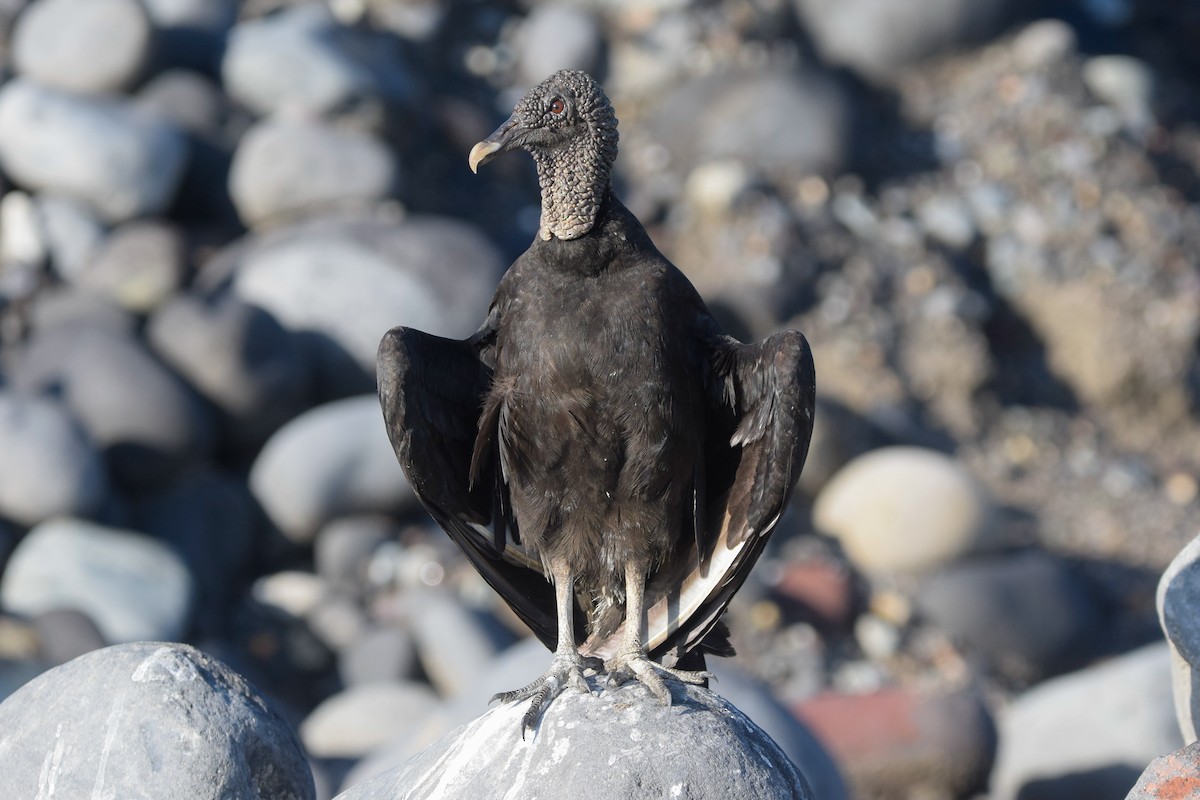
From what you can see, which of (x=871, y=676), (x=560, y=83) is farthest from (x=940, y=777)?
(x=560, y=83)

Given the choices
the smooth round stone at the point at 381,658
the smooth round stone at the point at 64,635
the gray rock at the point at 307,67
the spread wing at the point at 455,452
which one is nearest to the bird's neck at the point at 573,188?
the spread wing at the point at 455,452

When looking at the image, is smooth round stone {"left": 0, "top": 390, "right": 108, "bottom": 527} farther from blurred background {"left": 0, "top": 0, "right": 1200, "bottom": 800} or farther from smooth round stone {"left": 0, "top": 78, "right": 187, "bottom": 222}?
smooth round stone {"left": 0, "top": 78, "right": 187, "bottom": 222}

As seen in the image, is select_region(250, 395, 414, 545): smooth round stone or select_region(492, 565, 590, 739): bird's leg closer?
select_region(492, 565, 590, 739): bird's leg

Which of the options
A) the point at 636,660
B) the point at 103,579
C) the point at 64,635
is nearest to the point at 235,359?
the point at 103,579

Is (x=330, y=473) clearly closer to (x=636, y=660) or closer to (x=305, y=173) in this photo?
(x=305, y=173)

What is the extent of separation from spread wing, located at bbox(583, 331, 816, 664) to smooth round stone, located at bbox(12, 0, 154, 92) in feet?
33.5

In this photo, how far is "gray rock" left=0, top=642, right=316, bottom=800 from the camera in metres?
4.23

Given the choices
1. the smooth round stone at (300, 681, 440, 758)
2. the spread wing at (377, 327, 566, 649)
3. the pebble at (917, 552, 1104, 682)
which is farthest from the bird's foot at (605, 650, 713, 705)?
the pebble at (917, 552, 1104, 682)

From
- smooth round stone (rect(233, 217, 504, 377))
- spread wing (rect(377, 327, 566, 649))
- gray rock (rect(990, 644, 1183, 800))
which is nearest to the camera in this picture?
spread wing (rect(377, 327, 566, 649))

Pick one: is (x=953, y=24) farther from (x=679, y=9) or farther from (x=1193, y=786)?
(x=1193, y=786)

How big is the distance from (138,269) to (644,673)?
8.78 m

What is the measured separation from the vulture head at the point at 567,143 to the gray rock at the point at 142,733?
1814 millimetres

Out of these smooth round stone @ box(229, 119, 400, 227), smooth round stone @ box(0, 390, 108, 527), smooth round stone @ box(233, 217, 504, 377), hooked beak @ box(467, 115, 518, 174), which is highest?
hooked beak @ box(467, 115, 518, 174)

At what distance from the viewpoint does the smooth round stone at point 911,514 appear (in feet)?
35.5
